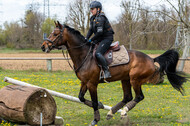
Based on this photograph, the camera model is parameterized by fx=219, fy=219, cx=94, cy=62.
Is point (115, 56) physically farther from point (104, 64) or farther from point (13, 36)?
point (13, 36)

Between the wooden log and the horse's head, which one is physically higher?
the horse's head

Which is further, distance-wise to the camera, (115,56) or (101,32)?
(115,56)

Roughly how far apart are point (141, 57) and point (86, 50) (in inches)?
59.2

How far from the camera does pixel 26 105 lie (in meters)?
4.73

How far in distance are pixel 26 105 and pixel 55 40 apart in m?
1.78

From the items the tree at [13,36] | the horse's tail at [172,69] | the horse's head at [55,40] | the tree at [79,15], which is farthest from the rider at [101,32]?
the tree at [13,36]

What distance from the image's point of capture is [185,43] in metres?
13.8

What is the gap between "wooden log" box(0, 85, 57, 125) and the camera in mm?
4742

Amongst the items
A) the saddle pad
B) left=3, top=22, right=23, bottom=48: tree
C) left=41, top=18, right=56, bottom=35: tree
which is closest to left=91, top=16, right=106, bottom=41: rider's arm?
the saddle pad

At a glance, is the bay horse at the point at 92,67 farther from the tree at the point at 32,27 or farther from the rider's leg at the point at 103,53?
the tree at the point at 32,27

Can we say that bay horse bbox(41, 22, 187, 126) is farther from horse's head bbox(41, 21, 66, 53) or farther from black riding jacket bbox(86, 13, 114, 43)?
black riding jacket bbox(86, 13, 114, 43)

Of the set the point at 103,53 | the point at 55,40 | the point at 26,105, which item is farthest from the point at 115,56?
the point at 26,105

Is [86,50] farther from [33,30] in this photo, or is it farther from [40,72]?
[33,30]

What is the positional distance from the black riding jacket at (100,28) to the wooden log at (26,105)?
1965mm
